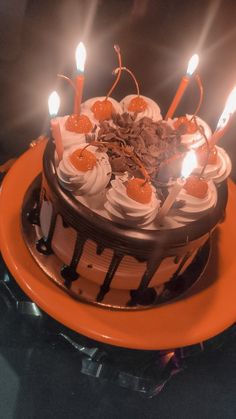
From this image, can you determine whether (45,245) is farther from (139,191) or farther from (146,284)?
(139,191)

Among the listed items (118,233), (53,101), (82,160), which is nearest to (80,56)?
(53,101)

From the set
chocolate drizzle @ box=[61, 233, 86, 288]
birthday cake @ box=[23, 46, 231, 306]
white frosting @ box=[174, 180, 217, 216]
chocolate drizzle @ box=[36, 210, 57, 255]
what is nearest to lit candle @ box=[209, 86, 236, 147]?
birthday cake @ box=[23, 46, 231, 306]

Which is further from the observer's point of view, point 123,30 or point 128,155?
point 123,30

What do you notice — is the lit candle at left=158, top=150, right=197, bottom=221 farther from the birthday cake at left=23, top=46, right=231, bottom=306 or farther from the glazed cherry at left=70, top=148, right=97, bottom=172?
the glazed cherry at left=70, top=148, right=97, bottom=172

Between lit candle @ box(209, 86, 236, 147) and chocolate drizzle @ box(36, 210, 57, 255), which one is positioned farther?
chocolate drizzle @ box(36, 210, 57, 255)

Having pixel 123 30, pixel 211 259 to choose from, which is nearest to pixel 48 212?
pixel 211 259

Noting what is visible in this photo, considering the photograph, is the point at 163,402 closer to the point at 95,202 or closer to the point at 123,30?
the point at 95,202
